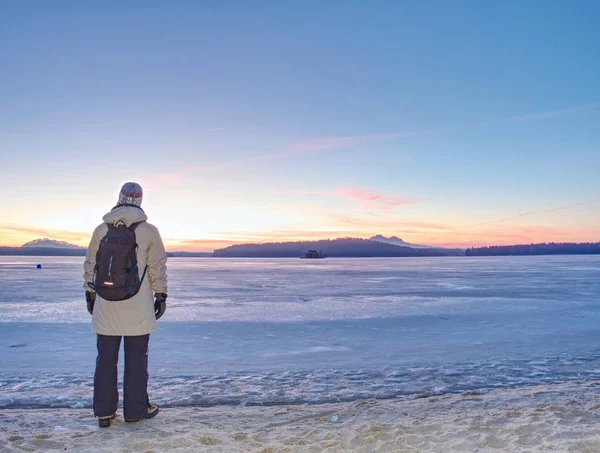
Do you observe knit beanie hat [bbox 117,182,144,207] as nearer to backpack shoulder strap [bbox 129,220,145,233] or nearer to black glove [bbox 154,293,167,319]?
backpack shoulder strap [bbox 129,220,145,233]

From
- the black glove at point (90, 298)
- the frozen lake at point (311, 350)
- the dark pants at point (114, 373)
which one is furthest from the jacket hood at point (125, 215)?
the frozen lake at point (311, 350)

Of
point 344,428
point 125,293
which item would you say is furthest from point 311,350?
point 125,293

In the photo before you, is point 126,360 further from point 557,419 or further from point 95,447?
point 557,419

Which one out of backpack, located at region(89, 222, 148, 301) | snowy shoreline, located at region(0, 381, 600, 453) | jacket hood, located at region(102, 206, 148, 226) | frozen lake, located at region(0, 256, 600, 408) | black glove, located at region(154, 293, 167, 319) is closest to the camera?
snowy shoreline, located at region(0, 381, 600, 453)

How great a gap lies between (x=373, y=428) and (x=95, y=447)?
1.97 meters

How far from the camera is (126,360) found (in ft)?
12.3

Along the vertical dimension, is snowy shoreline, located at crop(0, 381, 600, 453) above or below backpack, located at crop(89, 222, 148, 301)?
below

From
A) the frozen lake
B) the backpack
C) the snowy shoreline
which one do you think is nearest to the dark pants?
the snowy shoreline

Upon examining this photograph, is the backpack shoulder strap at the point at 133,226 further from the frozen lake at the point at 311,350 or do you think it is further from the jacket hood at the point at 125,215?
the frozen lake at the point at 311,350

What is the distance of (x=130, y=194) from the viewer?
3820 millimetres

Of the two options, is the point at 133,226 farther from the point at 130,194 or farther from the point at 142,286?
the point at 142,286

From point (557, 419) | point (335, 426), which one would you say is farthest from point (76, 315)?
point (557, 419)

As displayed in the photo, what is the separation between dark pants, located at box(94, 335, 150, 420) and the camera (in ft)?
12.2

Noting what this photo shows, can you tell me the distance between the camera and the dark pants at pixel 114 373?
3.71 metres
